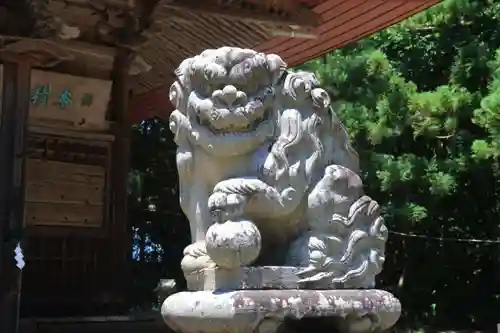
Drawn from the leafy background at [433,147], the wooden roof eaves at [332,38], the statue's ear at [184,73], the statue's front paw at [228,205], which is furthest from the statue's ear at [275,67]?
the leafy background at [433,147]

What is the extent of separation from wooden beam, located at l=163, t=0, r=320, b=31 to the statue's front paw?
11.4ft

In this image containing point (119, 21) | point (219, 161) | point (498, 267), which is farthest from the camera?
point (498, 267)

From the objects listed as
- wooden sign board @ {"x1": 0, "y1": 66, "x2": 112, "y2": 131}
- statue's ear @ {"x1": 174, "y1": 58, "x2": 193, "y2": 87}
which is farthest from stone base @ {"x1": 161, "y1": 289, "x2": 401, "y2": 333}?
wooden sign board @ {"x1": 0, "y1": 66, "x2": 112, "y2": 131}

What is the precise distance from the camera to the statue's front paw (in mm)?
2703

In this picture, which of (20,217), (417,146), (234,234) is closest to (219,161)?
(234,234)

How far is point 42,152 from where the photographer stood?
652 cm

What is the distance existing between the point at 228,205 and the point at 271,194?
0.54ft

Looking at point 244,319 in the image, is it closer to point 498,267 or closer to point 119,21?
point 119,21

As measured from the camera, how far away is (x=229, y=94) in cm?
280

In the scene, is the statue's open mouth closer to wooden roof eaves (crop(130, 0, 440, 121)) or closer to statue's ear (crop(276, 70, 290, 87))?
statue's ear (crop(276, 70, 290, 87))

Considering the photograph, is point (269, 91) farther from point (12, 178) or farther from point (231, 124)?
point (12, 178)

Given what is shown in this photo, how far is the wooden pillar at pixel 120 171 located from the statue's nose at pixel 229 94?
417 cm

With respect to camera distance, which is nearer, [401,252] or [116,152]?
[116,152]

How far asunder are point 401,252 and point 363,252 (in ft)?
26.3
